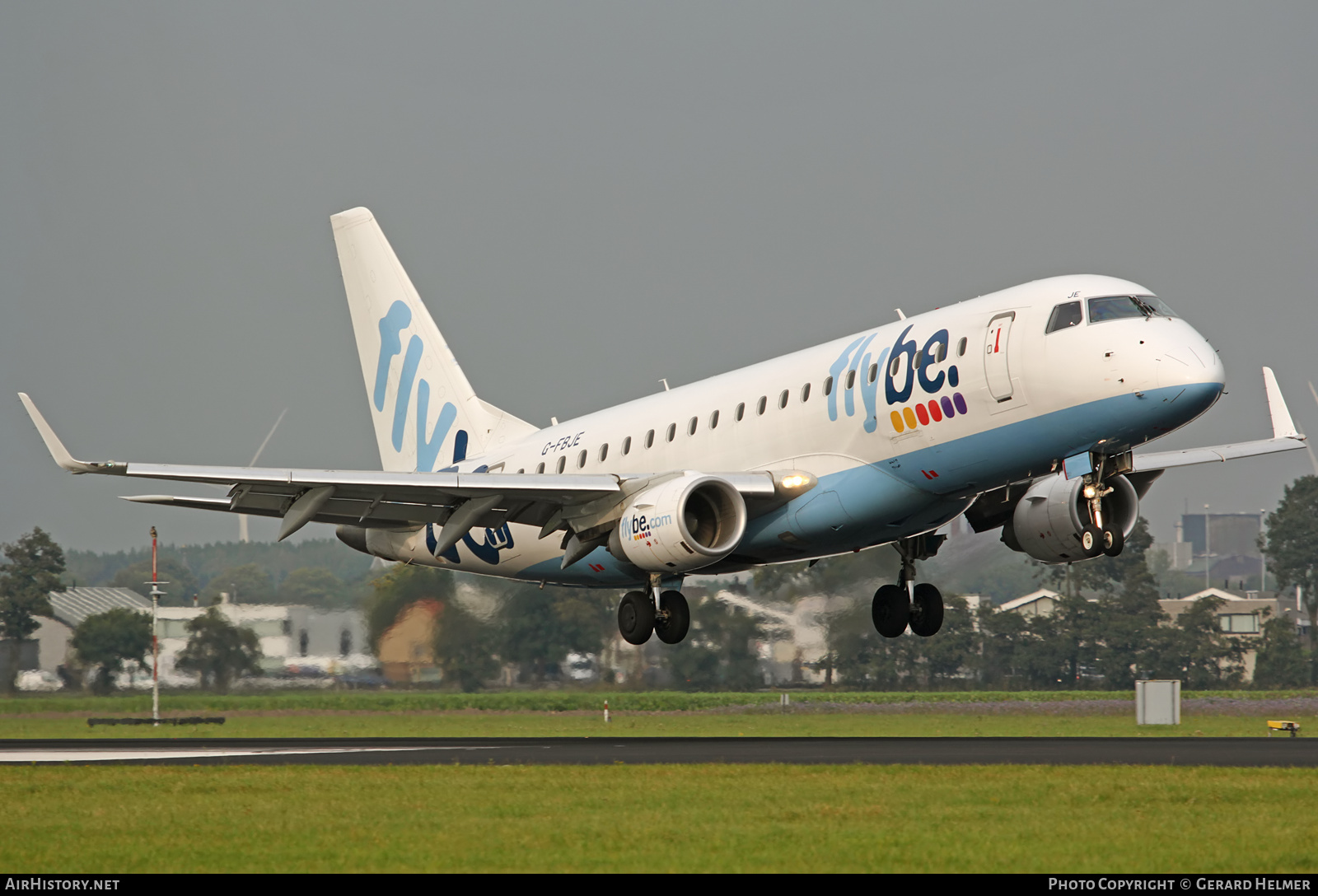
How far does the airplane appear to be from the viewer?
86.3 feet

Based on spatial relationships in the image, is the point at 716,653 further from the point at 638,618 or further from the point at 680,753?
the point at 680,753

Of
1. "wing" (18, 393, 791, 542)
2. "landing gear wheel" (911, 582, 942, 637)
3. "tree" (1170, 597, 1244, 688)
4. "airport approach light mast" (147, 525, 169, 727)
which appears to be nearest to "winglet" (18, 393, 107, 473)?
"wing" (18, 393, 791, 542)

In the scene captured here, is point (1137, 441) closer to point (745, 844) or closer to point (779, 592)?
point (745, 844)

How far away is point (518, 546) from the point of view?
3722 cm

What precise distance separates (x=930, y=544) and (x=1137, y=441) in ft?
24.3

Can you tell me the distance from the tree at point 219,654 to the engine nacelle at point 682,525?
25.0 metres

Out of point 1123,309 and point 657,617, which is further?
point 657,617

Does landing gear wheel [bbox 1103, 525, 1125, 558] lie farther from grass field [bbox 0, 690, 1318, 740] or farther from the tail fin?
grass field [bbox 0, 690, 1318, 740]

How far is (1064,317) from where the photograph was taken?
26.5 meters

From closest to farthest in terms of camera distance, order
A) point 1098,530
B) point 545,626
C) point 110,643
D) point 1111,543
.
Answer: point 1098,530 < point 1111,543 < point 545,626 < point 110,643

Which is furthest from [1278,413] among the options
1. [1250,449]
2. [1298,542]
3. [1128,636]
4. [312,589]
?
[1298,542]

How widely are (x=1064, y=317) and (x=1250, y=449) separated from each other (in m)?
10.8

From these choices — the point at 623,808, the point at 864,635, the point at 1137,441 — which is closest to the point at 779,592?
the point at 864,635
